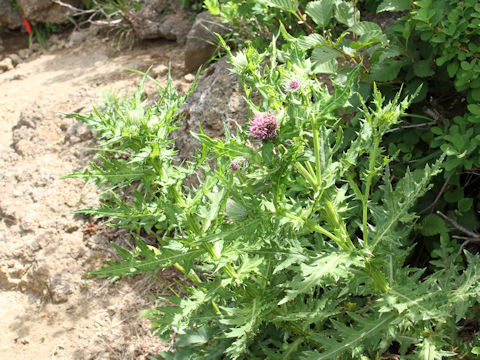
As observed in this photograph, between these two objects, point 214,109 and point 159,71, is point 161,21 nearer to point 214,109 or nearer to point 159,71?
point 159,71

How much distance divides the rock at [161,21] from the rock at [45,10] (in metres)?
1.55

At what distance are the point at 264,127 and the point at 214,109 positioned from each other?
181 centimetres

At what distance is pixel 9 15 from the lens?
260 inches

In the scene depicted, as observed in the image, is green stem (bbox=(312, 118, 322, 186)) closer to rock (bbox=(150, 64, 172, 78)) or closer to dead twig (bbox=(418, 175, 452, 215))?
dead twig (bbox=(418, 175, 452, 215))

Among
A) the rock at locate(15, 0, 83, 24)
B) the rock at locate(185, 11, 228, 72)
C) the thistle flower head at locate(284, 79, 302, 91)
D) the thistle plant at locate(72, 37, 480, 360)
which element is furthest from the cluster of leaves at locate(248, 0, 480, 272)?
the rock at locate(15, 0, 83, 24)

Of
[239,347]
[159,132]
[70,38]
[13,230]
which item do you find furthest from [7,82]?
[239,347]

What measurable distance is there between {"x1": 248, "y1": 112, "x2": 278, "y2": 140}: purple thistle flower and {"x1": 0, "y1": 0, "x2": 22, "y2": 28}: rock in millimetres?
6300

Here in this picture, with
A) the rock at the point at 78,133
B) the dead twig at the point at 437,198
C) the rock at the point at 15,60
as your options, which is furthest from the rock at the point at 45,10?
the dead twig at the point at 437,198

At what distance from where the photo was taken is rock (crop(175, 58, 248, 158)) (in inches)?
126

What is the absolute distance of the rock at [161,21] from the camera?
4941 millimetres

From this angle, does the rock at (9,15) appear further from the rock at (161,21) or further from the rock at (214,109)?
the rock at (214,109)

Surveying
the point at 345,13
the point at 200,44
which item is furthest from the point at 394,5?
the point at 200,44

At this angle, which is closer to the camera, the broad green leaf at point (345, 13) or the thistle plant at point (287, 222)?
the thistle plant at point (287, 222)

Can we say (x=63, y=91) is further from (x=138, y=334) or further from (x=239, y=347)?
(x=239, y=347)
